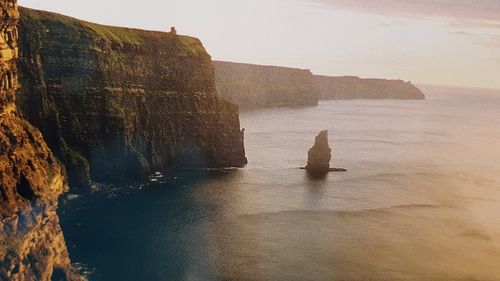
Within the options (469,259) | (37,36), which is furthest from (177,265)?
(37,36)

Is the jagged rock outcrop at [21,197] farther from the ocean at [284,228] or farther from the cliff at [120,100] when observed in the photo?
the cliff at [120,100]

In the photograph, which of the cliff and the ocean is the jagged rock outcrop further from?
the cliff

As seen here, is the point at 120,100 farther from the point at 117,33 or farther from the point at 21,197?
the point at 21,197

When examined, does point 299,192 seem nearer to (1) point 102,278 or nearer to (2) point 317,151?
(2) point 317,151

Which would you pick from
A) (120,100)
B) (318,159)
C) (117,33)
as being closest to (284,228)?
(120,100)

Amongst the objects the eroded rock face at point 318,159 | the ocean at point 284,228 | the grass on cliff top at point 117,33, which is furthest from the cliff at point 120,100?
the eroded rock face at point 318,159
